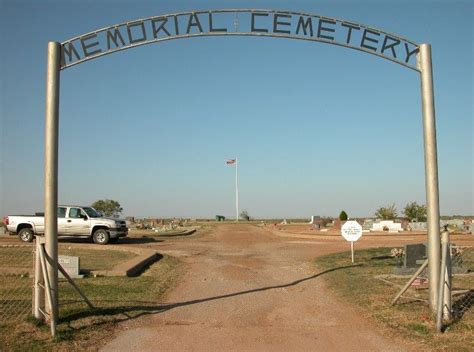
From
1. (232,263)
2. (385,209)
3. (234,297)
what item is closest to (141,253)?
(232,263)

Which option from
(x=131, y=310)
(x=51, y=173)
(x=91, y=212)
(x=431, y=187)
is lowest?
(x=131, y=310)

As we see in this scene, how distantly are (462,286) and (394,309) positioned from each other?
11.5ft

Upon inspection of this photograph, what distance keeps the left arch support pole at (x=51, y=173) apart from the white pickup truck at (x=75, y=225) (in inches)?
644

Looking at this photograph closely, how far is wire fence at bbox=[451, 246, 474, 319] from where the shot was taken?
27.7 feet

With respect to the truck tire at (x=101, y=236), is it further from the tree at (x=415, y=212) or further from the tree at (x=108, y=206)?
the tree at (x=108, y=206)

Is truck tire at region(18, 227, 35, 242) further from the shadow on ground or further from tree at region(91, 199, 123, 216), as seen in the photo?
tree at region(91, 199, 123, 216)

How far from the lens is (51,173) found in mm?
7527

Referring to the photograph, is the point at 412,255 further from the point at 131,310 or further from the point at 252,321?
the point at 131,310

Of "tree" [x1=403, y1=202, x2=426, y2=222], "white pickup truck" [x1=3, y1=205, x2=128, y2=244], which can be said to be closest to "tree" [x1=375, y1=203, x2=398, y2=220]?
"tree" [x1=403, y1=202, x2=426, y2=222]

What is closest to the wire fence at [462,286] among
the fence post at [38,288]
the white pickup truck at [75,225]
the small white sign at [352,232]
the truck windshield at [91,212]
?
the small white sign at [352,232]

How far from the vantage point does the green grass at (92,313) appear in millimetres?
6383

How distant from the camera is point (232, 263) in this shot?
15664 millimetres

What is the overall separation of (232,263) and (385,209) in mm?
41467

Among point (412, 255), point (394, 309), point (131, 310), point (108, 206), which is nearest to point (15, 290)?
point (131, 310)
